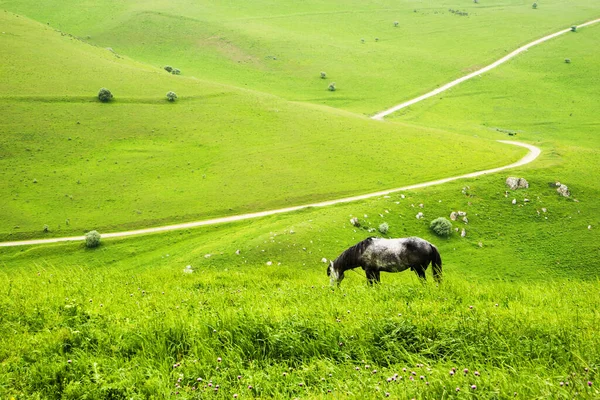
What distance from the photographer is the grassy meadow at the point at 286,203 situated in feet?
24.0

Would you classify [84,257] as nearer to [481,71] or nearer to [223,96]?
[223,96]

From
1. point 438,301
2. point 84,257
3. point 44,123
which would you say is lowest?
point 84,257

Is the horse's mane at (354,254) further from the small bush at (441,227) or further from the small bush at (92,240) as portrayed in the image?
the small bush at (92,240)

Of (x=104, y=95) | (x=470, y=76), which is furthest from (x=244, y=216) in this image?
(x=470, y=76)

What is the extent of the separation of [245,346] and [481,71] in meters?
146

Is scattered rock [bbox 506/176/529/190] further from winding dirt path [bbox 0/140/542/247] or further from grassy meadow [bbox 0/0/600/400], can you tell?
winding dirt path [bbox 0/140/542/247]

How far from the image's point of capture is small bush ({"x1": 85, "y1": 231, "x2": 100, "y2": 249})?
48062 millimetres

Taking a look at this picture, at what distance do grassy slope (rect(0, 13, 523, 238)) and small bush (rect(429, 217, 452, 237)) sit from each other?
44.1 ft

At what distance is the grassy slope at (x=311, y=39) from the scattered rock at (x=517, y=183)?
180ft

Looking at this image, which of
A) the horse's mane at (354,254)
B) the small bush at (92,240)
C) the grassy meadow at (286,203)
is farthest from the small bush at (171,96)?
the horse's mane at (354,254)

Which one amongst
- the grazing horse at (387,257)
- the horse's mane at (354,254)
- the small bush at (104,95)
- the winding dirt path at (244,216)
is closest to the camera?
the grazing horse at (387,257)

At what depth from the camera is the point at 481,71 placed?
5325 inches

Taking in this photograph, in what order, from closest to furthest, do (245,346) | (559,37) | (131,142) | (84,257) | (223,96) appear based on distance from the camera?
(245,346), (84,257), (131,142), (223,96), (559,37)

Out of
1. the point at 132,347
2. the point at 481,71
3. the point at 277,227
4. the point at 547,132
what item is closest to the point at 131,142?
the point at 277,227
